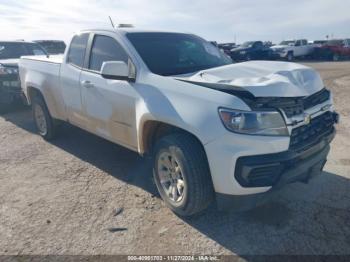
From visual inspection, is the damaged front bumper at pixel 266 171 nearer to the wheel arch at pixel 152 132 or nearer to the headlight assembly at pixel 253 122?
the headlight assembly at pixel 253 122

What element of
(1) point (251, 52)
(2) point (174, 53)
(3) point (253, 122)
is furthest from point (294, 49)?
A: (3) point (253, 122)

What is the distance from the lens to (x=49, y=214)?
341 cm

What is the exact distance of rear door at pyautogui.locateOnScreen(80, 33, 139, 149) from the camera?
140 inches

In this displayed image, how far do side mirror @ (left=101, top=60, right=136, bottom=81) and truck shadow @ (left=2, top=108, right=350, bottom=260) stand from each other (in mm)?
1397

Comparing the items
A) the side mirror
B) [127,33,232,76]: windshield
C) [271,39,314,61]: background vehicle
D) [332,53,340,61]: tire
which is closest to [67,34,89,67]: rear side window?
[127,33,232,76]: windshield

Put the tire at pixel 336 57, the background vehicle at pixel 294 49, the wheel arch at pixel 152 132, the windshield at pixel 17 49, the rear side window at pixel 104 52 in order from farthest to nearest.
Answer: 1. the tire at pixel 336 57
2. the background vehicle at pixel 294 49
3. the windshield at pixel 17 49
4. the rear side window at pixel 104 52
5. the wheel arch at pixel 152 132

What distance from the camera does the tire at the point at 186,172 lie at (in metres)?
2.86

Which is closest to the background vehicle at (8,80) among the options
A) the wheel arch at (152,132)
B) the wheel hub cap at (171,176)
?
the wheel arch at (152,132)

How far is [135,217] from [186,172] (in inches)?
33.4

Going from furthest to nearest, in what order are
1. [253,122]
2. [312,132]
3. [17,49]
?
1. [17,49]
2. [312,132]
3. [253,122]

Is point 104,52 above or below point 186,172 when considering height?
above

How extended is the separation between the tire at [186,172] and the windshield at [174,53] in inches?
32.5

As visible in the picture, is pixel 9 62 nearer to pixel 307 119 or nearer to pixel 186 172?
pixel 186 172

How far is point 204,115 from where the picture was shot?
2.71 meters
